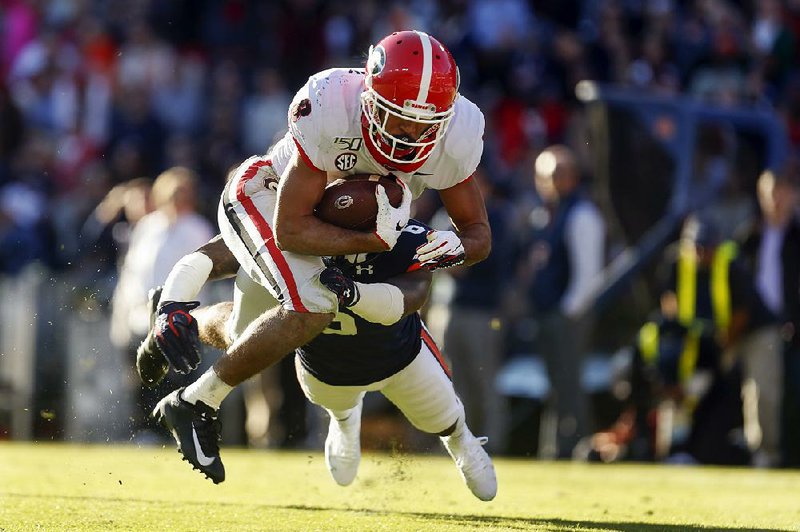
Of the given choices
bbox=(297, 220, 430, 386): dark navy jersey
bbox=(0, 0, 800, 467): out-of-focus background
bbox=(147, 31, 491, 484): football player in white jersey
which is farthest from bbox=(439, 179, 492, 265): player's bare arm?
bbox=(0, 0, 800, 467): out-of-focus background

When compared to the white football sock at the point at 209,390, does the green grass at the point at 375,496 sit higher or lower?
lower

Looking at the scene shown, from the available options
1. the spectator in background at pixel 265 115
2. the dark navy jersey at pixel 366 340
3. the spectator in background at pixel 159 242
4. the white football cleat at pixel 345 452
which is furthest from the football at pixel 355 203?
the spectator in background at pixel 265 115

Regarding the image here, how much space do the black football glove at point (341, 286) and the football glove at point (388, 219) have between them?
0.68ft

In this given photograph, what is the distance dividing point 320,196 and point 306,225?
0.16 m

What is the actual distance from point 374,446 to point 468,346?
0.90 meters

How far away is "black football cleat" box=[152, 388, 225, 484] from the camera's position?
17.6 feet

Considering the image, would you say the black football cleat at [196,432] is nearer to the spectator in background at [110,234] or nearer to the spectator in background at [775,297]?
the spectator in background at [775,297]

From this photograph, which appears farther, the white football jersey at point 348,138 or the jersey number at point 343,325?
the jersey number at point 343,325

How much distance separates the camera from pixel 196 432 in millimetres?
5395

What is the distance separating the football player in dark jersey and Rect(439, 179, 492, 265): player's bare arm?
6.0 inches

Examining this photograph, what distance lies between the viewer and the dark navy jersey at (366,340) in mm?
5672

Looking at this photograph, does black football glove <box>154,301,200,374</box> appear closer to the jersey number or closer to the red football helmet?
the jersey number

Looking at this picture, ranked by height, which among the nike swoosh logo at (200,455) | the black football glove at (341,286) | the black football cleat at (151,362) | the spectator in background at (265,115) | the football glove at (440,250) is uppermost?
the football glove at (440,250)

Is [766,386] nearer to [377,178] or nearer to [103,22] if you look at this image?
[377,178]
